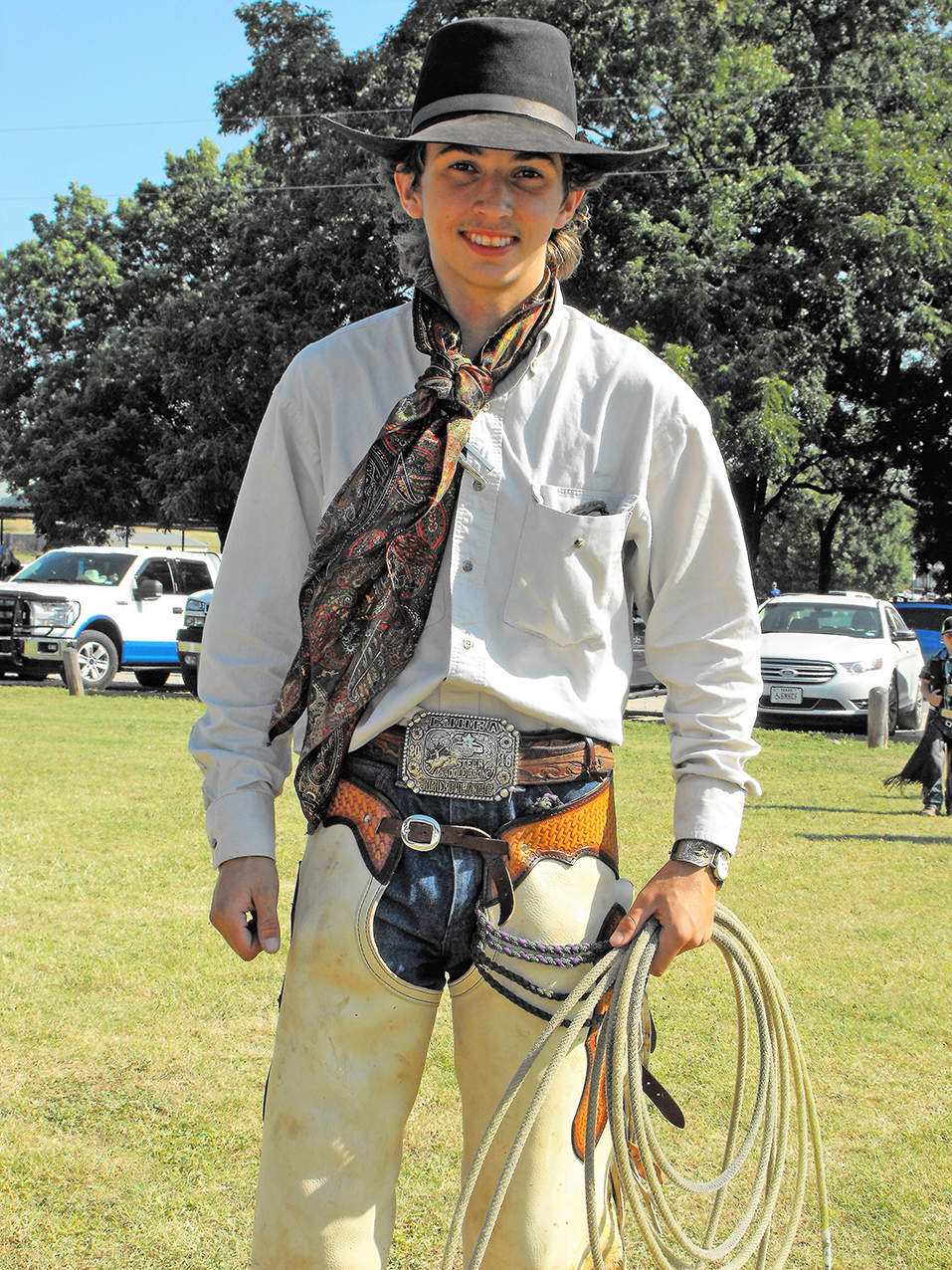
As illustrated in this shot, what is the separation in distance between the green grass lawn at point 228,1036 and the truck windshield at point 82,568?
9.06 meters

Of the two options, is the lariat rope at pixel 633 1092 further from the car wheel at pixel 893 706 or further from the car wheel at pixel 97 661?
the car wheel at pixel 97 661

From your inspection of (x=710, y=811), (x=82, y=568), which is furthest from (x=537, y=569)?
(x=82, y=568)

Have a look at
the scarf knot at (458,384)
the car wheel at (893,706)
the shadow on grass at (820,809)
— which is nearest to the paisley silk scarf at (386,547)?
the scarf knot at (458,384)

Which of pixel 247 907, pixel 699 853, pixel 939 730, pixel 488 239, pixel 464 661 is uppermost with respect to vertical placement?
pixel 488 239

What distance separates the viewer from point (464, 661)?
1.97 metres

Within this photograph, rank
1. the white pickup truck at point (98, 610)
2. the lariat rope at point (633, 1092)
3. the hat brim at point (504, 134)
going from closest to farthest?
the lariat rope at point (633, 1092) → the hat brim at point (504, 134) → the white pickup truck at point (98, 610)

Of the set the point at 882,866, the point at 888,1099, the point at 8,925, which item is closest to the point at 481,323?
the point at 888,1099

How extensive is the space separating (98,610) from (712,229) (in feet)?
37.2

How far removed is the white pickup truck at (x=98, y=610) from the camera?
16359 millimetres

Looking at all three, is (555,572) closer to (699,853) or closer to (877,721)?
(699,853)

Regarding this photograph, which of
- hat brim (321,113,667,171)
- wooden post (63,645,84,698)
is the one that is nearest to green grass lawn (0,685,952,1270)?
hat brim (321,113,667,171)

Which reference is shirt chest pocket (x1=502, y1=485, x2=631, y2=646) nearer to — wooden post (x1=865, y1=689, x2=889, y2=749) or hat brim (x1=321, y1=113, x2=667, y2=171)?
hat brim (x1=321, y1=113, x2=667, y2=171)

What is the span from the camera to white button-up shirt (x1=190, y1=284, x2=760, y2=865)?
2.03m

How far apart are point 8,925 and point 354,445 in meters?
4.24
